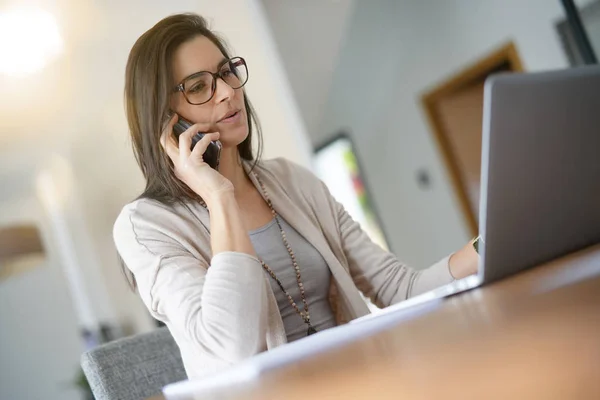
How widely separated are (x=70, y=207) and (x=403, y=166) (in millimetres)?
2504

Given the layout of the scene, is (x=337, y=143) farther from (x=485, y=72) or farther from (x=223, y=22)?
(x=223, y=22)

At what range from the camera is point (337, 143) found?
518 cm

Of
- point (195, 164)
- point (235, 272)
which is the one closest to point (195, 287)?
point (235, 272)

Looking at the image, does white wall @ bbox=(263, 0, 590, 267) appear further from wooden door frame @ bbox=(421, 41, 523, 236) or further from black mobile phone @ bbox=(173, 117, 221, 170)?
black mobile phone @ bbox=(173, 117, 221, 170)

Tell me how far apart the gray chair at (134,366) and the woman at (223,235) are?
0.41 feet

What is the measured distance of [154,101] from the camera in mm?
1192

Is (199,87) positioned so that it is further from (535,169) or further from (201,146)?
(535,169)

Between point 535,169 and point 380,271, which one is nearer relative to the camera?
point 535,169

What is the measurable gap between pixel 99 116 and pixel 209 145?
1.77 meters

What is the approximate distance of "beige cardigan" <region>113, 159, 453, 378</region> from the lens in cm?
97

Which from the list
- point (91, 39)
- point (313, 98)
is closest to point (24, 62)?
point (91, 39)

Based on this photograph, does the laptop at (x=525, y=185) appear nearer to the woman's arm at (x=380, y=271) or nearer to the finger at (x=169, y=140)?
the woman's arm at (x=380, y=271)

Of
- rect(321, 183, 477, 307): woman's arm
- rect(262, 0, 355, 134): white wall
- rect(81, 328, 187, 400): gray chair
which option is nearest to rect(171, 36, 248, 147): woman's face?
rect(321, 183, 477, 307): woman's arm

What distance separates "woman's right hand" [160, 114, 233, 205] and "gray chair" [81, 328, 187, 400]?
1.08 feet
